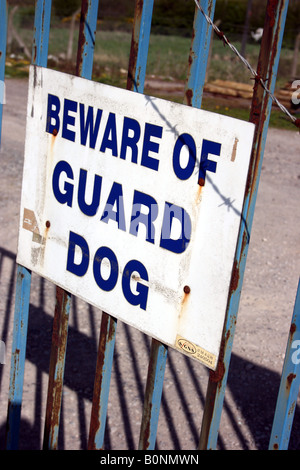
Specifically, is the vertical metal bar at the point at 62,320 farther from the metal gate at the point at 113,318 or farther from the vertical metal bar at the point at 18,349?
the vertical metal bar at the point at 18,349

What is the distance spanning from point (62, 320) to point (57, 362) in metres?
0.16

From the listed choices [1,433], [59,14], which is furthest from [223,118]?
[59,14]

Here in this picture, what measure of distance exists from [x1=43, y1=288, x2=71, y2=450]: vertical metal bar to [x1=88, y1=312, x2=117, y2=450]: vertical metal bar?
0.54ft

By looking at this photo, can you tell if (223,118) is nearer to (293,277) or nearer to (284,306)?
(284,306)

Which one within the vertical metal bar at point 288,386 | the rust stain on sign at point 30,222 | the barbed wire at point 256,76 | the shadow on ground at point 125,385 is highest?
the barbed wire at point 256,76

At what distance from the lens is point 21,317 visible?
205 cm

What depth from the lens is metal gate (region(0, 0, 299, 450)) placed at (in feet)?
4.48

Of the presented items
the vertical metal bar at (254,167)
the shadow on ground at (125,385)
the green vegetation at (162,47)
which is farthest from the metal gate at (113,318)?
the green vegetation at (162,47)

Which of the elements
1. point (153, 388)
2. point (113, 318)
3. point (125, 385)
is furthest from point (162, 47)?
point (153, 388)

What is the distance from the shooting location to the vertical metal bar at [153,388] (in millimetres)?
1660

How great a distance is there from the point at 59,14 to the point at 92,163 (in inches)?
1385

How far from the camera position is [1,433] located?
10.5 ft

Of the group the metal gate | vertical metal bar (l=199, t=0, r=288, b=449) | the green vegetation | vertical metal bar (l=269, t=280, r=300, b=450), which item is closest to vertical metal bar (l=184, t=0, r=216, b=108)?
the metal gate

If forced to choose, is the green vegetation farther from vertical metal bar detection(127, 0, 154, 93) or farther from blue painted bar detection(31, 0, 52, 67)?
vertical metal bar detection(127, 0, 154, 93)
